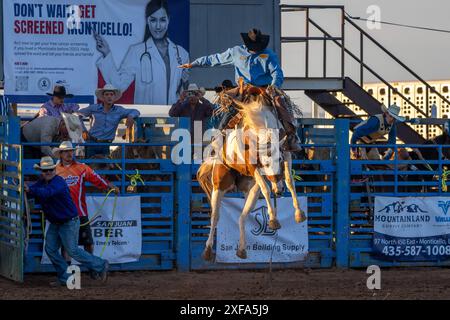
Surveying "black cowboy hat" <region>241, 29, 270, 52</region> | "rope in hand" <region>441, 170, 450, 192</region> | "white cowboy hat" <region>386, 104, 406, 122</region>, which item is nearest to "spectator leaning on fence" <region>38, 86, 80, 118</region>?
"white cowboy hat" <region>386, 104, 406, 122</region>

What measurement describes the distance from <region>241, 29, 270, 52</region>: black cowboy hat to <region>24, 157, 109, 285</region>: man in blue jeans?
3.59 m

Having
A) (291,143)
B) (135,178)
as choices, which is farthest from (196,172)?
(291,143)

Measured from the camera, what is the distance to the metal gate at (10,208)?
1456cm

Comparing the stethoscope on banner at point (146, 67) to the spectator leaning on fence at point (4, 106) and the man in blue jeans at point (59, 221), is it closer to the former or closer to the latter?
the spectator leaning on fence at point (4, 106)

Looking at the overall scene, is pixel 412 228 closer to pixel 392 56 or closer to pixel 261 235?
pixel 261 235

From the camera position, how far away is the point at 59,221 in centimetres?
1448

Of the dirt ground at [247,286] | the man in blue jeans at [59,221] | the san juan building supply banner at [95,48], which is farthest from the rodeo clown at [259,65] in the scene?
the san juan building supply banner at [95,48]

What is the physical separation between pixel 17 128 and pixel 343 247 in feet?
16.2

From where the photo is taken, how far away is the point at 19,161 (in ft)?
47.7

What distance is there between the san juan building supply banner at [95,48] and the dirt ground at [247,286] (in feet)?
11.4

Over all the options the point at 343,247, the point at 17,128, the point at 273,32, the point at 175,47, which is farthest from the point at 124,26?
the point at 343,247

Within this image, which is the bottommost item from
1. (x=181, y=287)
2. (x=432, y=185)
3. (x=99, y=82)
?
(x=181, y=287)
